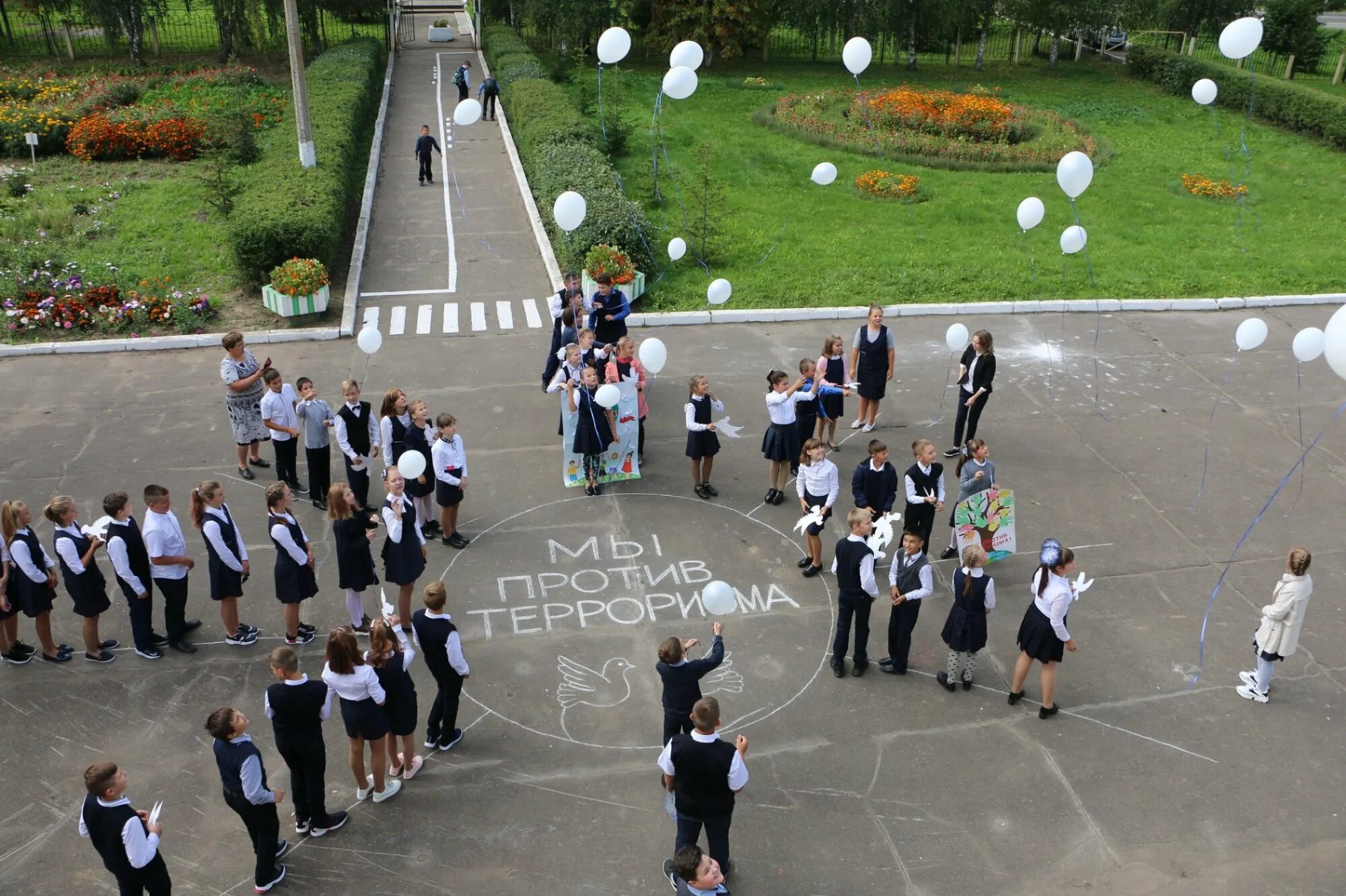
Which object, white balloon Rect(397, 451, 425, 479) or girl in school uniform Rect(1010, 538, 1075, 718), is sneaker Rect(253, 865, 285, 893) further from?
girl in school uniform Rect(1010, 538, 1075, 718)

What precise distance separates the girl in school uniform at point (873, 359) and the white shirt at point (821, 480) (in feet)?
9.74

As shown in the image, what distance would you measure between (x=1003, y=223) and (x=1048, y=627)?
14604mm

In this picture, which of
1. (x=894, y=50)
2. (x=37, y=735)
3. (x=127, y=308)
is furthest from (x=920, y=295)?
(x=894, y=50)

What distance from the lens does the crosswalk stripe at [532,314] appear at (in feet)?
52.4

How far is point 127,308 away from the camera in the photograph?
15484mm

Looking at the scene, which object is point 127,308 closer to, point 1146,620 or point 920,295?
point 920,295

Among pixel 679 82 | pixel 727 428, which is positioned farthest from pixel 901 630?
pixel 679 82

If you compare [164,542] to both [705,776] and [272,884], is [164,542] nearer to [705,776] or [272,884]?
[272,884]

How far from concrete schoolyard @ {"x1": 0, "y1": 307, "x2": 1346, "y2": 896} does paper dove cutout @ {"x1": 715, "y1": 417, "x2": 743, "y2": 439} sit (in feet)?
0.81

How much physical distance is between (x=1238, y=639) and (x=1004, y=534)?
2.15 m

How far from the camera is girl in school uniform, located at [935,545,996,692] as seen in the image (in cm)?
775

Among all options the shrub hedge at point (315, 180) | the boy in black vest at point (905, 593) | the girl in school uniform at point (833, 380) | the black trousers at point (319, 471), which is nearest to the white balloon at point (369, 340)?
the black trousers at point (319, 471)

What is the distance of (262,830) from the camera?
6.31 metres

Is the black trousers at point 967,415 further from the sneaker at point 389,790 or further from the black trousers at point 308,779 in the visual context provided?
the black trousers at point 308,779
